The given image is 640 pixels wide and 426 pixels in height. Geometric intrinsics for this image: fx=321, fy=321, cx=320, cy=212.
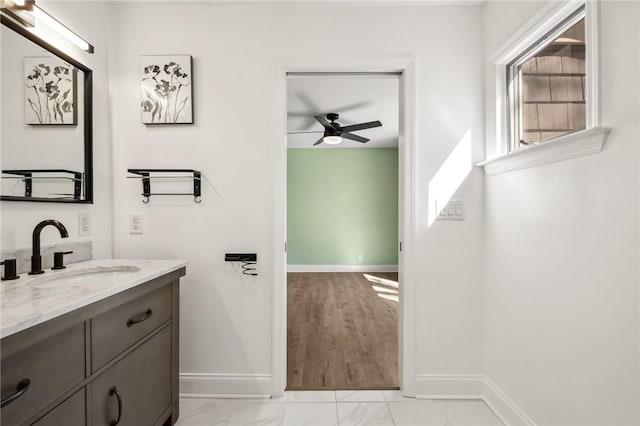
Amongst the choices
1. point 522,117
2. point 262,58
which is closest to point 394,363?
point 522,117

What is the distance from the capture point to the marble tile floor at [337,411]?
1762 millimetres

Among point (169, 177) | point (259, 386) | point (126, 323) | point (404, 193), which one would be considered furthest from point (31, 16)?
point (259, 386)

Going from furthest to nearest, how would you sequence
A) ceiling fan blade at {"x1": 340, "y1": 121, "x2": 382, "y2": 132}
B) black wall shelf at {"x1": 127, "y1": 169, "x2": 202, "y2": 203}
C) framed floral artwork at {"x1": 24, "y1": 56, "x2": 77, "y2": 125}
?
1. ceiling fan blade at {"x1": 340, "y1": 121, "x2": 382, "y2": 132}
2. black wall shelf at {"x1": 127, "y1": 169, "x2": 202, "y2": 203}
3. framed floral artwork at {"x1": 24, "y1": 56, "x2": 77, "y2": 125}

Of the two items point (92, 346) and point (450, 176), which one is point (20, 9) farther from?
point (450, 176)

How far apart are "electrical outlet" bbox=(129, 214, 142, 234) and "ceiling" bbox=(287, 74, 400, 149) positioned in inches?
59.9

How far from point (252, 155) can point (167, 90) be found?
0.64m

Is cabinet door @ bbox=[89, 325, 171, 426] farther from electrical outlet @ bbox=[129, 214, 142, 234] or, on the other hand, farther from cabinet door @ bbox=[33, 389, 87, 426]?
electrical outlet @ bbox=[129, 214, 142, 234]

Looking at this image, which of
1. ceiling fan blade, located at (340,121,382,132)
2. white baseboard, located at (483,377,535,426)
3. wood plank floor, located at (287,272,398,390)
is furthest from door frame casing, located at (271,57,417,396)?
ceiling fan blade, located at (340,121,382,132)

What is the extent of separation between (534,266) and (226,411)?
5.99 ft

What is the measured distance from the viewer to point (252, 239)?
199 centimetres

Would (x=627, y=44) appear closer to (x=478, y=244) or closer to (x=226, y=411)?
(x=478, y=244)

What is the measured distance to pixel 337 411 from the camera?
1.85 meters

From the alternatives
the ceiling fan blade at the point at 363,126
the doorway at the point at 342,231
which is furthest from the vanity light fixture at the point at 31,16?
the ceiling fan blade at the point at 363,126

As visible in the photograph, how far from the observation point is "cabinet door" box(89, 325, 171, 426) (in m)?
1.16
